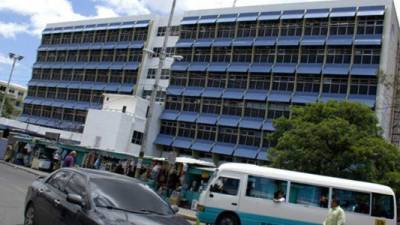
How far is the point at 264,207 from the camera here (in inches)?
804

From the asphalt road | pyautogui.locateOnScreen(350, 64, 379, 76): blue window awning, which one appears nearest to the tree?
the asphalt road

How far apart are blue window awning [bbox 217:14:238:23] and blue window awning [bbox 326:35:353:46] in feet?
43.3

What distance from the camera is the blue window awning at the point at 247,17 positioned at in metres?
65.6

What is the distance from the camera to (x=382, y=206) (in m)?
20.7

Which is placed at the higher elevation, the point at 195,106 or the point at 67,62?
the point at 67,62

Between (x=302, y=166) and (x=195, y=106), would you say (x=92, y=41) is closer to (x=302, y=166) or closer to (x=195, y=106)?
(x=195, y=106)

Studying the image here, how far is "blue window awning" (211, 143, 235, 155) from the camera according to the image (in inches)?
2467

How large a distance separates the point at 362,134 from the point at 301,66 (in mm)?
24552

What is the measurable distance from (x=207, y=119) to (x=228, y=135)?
3573 millimetres

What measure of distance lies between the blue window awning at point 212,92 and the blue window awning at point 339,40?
46.3 feet

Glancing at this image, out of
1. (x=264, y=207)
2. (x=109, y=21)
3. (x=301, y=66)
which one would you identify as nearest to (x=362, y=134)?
(x=264, y=207)

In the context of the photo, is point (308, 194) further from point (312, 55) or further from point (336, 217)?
point (312, 55)

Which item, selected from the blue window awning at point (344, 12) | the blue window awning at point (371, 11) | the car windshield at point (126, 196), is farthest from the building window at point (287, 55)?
the car windshield at point (126, 196)

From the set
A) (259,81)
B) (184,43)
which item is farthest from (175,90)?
(259,81)
